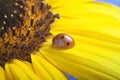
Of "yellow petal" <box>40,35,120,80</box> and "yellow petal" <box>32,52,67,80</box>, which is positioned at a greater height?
"yellow petal" <box>40,35,120,80</box>

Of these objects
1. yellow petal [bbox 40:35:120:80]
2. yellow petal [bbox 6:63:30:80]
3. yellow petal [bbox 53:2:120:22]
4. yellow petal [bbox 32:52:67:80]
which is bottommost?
yellow petal [bbox 6:63:30:80]

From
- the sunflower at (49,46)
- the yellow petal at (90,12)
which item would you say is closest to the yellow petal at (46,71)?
the sunflower at (49,46)

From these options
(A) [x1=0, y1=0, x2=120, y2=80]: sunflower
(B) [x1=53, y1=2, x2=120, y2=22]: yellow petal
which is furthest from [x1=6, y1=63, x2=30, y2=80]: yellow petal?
(B) [x1=53, y1=2, x2=120, y2=22]: yellow petal

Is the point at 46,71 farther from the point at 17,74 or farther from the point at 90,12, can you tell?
the point at 90,12

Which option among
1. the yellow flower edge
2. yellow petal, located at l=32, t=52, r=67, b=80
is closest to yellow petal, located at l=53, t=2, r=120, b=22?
the yellow flower edge

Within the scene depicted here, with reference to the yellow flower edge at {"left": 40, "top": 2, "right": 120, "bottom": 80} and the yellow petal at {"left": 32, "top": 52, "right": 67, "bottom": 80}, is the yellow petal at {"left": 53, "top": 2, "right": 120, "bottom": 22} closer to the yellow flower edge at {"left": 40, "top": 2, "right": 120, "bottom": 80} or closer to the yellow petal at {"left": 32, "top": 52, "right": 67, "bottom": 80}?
the yellow flower edge at {"left": 40, "top": 2, "right": 120, "bottom": 80}

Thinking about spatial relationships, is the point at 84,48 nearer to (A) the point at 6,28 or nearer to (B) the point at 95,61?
(B) the point at 95,61

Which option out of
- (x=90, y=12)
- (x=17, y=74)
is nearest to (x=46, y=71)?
(x=17, y=74)
